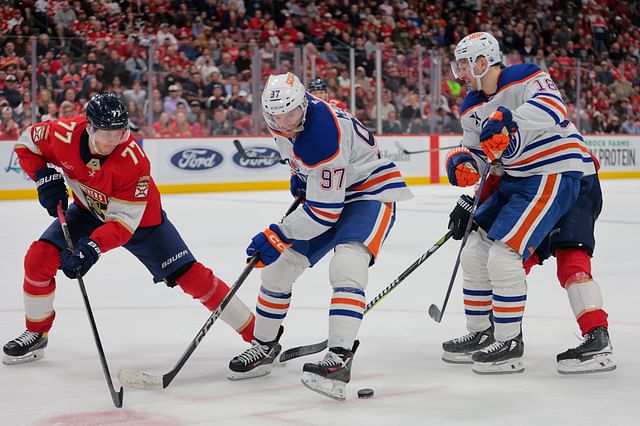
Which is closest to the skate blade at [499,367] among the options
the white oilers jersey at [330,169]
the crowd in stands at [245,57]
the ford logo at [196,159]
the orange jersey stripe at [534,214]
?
the orange jersey stripe at [534,214]

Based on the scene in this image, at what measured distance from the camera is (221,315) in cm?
366

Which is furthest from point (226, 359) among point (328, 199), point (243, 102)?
point (243, 102)

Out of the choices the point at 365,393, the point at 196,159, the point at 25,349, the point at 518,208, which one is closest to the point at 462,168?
the point at 518,208

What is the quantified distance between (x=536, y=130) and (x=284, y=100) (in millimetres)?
915

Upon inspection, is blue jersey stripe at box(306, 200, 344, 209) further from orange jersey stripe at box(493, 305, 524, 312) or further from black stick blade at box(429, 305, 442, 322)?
black stick blade at box(429, 305, 442, 322)

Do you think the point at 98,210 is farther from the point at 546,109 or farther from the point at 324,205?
the point at 546,109

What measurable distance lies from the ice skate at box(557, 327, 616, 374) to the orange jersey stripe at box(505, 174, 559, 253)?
393 millimetres

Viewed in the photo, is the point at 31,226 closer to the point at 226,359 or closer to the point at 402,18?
the point at 226,359

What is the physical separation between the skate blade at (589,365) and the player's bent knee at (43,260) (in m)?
1.78

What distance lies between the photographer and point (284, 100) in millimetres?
3068

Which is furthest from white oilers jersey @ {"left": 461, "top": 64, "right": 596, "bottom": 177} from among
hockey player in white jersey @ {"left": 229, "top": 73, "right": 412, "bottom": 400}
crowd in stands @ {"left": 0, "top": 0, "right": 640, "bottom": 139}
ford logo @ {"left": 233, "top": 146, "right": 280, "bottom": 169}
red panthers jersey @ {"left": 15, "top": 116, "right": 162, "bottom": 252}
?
ford logo @ {"left": 233, "top": 146, "right": 280, "bottom": 169}

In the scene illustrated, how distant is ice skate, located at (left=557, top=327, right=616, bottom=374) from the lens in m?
3.37

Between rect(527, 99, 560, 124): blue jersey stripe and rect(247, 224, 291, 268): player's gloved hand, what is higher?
rect(527, 99, 560, 124): blue jersey stripe

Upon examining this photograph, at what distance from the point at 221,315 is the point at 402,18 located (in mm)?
13716
